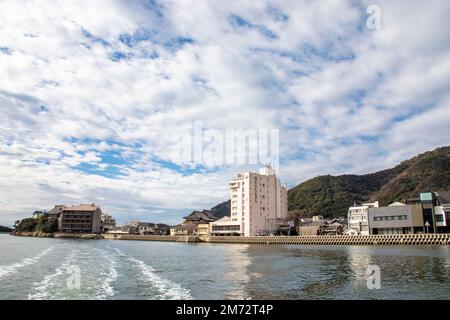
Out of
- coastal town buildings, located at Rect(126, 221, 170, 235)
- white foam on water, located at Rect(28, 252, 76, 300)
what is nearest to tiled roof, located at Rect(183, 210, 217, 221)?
coastal town buildings, located at Rect(126, 221, 170, 235)

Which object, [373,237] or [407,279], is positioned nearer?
[407,279]

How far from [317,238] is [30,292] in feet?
292

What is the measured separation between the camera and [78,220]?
167 m

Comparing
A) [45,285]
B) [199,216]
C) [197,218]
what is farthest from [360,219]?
[45,285]

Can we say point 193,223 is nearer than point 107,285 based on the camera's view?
No

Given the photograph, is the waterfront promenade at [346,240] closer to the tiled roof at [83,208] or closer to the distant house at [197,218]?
the distant house at [197,218]

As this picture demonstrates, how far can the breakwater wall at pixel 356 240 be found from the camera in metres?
83.5

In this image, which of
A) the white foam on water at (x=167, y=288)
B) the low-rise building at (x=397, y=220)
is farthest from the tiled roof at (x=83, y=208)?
the white foam on water at (x=167, y=288)

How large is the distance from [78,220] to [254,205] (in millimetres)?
89310

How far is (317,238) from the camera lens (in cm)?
10194

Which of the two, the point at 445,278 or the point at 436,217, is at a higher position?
the point at 436,217

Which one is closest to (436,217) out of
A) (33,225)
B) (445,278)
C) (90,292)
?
(445,278)

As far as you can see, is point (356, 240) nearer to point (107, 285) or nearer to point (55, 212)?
point (107, 285)
